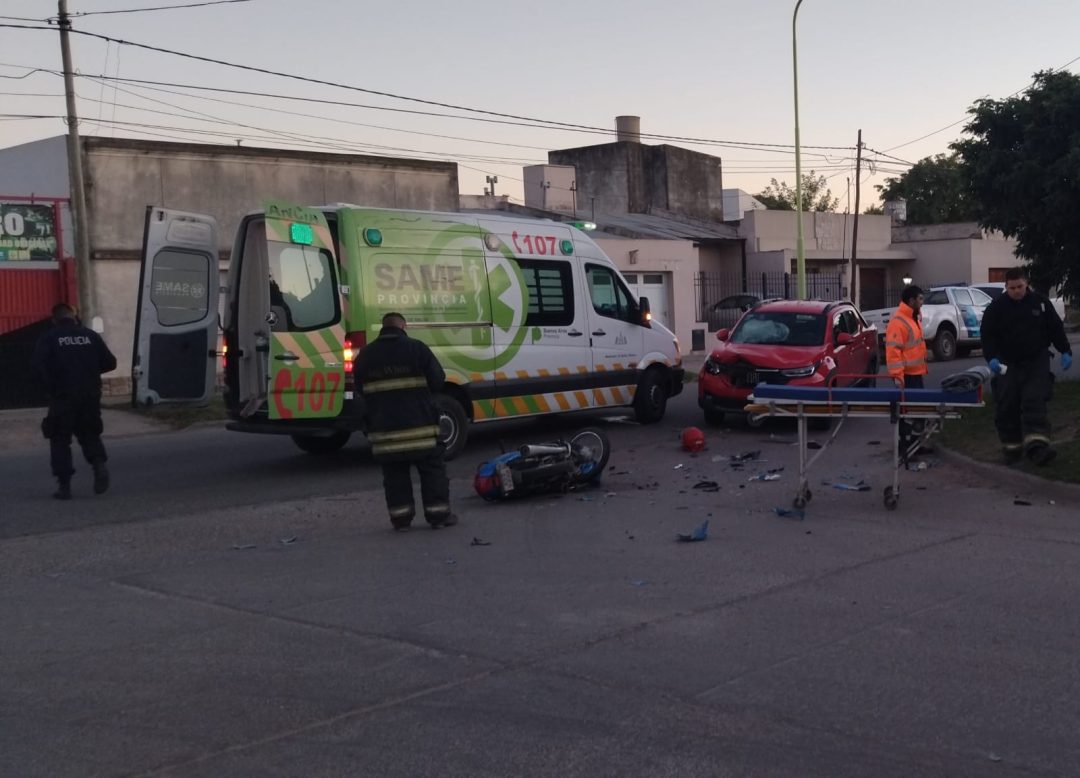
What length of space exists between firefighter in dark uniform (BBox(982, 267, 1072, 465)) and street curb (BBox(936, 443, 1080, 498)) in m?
0.20

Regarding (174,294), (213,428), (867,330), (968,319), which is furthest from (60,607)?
(968,319)

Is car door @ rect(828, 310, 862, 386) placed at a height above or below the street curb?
above

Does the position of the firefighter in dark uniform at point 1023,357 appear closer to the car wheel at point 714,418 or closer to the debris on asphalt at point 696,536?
the debris on asphalt at point 696,536

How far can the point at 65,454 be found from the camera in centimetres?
1129

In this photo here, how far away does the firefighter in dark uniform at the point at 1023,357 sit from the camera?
34.7 ft

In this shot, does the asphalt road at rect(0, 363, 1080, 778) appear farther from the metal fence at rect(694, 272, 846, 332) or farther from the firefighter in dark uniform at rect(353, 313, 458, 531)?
the metal fence at rect(694, 272, 846, 332)

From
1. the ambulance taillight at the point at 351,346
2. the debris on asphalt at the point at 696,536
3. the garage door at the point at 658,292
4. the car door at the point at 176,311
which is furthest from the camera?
the garage door at the point at 658,292

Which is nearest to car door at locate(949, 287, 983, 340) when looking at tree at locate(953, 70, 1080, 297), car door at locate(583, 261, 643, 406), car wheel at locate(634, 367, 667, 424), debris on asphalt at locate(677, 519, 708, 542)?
tree at locate(953, 70, 1080, 297)

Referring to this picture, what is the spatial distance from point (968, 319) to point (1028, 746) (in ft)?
82.3

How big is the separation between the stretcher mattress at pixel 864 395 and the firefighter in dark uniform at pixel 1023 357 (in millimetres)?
1681

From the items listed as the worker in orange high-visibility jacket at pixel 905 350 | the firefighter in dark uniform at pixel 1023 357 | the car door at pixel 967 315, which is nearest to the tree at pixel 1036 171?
the worker in orange high-visibility jacket at pixel 905 350

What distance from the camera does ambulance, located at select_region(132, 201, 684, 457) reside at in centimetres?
1205

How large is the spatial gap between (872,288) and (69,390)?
39.3 meters

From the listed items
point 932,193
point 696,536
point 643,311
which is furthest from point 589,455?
point 932,193
